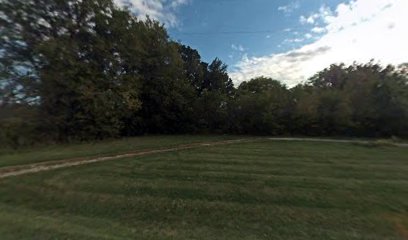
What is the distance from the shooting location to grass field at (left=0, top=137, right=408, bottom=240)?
16.4ft

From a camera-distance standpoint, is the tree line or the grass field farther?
the tree line

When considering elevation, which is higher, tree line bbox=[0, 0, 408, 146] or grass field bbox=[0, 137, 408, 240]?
tree line bbox=[0, 0, 408, 146]

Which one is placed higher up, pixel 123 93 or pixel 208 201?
pixel 123 93

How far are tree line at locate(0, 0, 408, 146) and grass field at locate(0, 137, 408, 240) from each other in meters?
10.9

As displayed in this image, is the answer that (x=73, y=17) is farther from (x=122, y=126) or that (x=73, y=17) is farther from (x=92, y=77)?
(x=122, y=126)

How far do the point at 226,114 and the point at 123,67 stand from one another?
1010 centimetres

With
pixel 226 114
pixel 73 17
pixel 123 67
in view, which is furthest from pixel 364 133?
pixel 73 17

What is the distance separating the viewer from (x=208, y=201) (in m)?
6.55

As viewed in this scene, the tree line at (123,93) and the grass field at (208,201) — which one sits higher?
the tree line at (123,93)

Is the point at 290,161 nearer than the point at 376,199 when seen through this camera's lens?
No

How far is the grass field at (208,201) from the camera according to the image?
498cm

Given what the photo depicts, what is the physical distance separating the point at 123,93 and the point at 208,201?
1620 centimetres

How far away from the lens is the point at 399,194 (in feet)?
23.7

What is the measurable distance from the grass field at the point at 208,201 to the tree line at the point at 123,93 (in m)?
10.9
